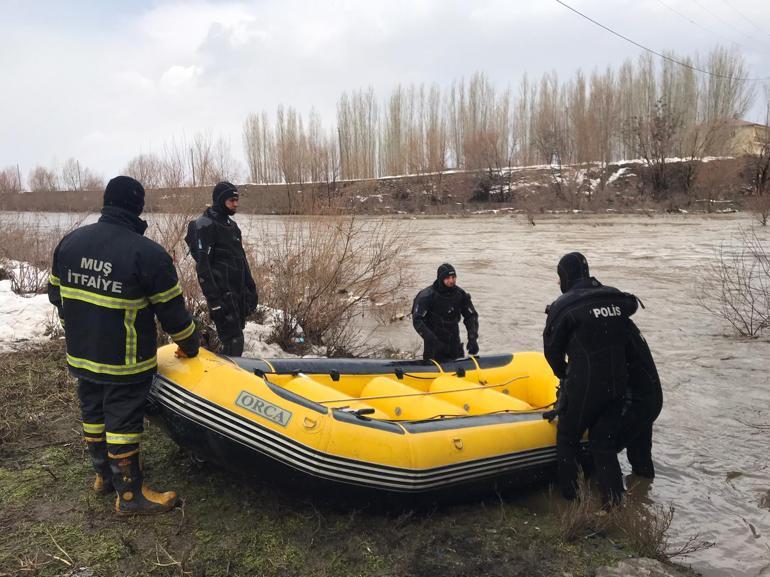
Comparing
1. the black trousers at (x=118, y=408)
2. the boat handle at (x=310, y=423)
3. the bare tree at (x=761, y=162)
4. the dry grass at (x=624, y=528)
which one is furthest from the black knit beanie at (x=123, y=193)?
the bare tree at (x=761, y=162)

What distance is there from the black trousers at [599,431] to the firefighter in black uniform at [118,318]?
217cm

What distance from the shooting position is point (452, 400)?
4215 millimetres

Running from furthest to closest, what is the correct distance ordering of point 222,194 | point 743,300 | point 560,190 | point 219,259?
point 560,190, point 743,300, point 219,259, point 222,194

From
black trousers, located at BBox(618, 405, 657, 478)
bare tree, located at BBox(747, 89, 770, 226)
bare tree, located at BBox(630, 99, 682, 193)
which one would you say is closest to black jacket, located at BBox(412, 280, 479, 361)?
black trousers, located at BBox(618, 405, 657, 478)

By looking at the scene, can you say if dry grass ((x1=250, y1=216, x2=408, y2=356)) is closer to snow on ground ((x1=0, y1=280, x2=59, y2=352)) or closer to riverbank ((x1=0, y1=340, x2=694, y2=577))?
snow on ground ((x1=0, y1=280, x2=59, y2=352))

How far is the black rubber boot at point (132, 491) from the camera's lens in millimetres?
2893

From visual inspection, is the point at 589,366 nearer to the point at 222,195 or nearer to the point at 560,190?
the point at 222,195

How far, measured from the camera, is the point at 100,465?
3.09m

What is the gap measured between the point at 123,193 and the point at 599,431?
9.15 feet

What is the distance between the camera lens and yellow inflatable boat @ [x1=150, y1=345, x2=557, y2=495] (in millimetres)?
3027

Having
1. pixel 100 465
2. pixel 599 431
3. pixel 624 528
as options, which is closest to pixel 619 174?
pixel 599 431

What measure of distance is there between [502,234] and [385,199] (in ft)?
42.8

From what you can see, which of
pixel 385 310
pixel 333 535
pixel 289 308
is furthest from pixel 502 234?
pixel 333 535

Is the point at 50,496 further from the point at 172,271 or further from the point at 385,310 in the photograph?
the point at 385,310
